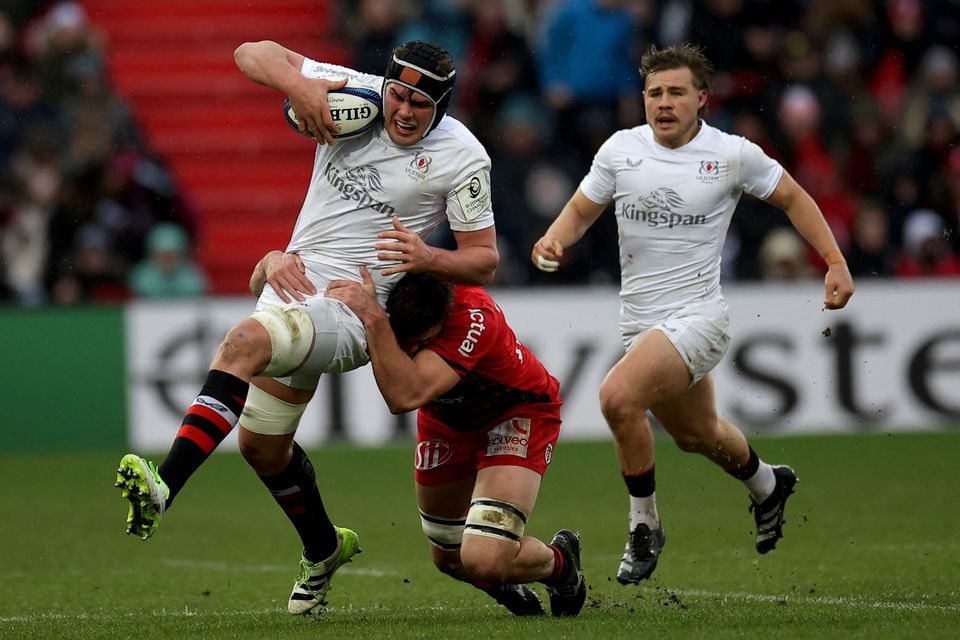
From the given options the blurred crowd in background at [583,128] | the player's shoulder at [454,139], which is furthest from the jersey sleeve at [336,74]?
the blurred crowd in background at [583,128]

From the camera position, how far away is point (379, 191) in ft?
24.0

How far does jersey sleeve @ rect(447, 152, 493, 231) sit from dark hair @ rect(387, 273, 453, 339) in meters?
0.28

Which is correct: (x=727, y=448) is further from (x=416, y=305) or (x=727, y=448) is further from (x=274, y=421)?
(x=274, y=421)

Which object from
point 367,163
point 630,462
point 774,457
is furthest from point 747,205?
point 367,163

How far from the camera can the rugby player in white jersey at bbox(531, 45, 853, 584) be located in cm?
838

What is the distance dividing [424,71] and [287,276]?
1062 mm

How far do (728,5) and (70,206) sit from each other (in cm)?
702

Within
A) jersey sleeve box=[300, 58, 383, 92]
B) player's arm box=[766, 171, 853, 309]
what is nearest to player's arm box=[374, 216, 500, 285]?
jersey sleeve box=[300, 58, 383, 92]

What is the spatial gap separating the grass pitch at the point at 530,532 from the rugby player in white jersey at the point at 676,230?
79 cm

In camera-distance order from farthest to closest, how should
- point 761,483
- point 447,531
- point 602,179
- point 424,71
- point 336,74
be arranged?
point 761,483, point 602,179, point 447,531, point 336,74, point 424,71

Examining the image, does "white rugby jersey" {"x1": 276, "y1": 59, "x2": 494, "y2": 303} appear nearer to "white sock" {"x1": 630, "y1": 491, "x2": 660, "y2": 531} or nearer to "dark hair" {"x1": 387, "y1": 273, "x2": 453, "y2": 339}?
"dark hair" {"x1": 387, "y1": 273, "x2": 453, "y2": 339}

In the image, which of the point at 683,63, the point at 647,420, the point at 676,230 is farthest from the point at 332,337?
the point at 683,63

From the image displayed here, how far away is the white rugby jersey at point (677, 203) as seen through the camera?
8.62 metres

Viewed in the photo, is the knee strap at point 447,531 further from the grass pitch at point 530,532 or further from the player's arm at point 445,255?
the player's arm at point 445,255
